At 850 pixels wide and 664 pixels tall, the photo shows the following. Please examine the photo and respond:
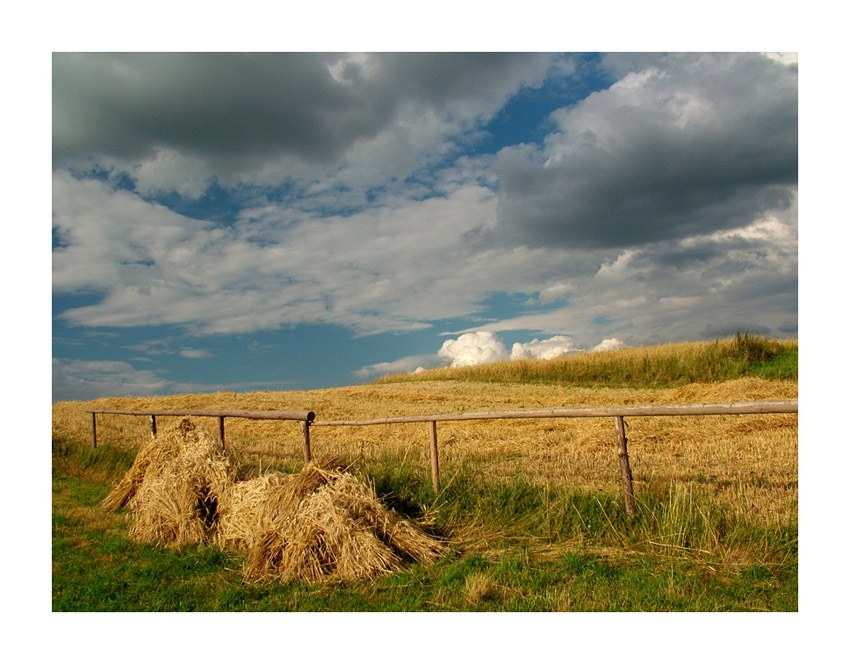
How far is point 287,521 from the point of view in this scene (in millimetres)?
5996

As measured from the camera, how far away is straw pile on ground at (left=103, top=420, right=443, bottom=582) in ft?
18.8

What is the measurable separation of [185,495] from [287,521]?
2.43m

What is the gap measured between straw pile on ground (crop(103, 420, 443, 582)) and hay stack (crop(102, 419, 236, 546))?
0.04 ft

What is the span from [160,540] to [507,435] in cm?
870

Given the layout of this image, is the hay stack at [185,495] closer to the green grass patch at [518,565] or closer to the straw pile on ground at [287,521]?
the straw pile on ground at [287,521]

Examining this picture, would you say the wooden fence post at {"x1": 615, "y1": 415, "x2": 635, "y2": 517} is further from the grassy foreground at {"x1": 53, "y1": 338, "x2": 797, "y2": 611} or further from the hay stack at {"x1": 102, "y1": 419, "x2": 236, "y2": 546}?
the hay stack at {"x1": 102, "y1": 419, "x2": 236, "y2": 546}

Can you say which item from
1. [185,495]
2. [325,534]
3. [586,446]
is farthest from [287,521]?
[586,446]

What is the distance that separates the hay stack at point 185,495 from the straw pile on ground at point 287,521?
14 mm

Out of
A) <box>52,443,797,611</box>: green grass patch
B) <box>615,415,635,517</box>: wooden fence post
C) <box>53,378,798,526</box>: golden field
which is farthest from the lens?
<box>53,378,798,526</box>: golden field

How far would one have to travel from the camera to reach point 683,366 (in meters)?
33.9

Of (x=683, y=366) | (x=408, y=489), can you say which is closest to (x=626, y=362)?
(x=683, y=366)

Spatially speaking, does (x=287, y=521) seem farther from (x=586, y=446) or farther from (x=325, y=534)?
(x=586, y=446)

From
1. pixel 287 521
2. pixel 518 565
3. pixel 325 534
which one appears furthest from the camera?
pixel 287 521

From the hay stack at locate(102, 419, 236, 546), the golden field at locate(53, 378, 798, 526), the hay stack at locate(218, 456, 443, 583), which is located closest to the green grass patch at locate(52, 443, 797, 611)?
the hay stack at locate(218, 456, 443, 583)
